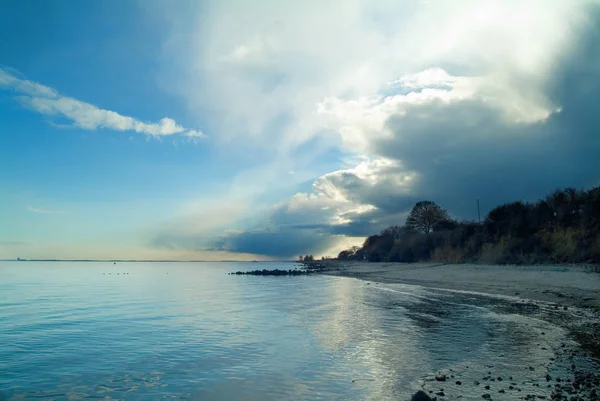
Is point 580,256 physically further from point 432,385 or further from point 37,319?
point 37,319

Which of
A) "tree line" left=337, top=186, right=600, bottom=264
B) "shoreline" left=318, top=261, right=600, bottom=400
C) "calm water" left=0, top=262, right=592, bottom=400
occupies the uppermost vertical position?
"tree line" left=337, top=186, right=600, bottom=264

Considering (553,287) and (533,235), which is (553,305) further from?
(533,235)

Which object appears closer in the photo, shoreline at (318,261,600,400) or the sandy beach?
shoreline at (318,261,600,400)

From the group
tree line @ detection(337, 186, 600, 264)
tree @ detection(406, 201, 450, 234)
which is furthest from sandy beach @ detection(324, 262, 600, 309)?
tree @ detection(406, 201, 450, 234)

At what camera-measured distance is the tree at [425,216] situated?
119m

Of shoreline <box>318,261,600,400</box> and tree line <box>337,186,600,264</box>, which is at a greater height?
tree line <box>337,186,600,264</box>

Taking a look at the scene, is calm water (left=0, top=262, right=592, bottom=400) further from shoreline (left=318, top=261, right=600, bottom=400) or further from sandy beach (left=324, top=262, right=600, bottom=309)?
sandy beach (left=324, top=262, right=600, bottom=309)

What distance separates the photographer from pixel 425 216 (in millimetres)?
120688

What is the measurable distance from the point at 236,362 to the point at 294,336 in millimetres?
5614

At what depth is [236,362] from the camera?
15.7 metres

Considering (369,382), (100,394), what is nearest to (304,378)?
(369,382)

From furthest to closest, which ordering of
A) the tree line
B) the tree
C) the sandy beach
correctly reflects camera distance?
1. the tree
2. the tree line
3. the sandy beach

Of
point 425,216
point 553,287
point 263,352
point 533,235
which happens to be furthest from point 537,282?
point 425,216

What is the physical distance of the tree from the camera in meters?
119
